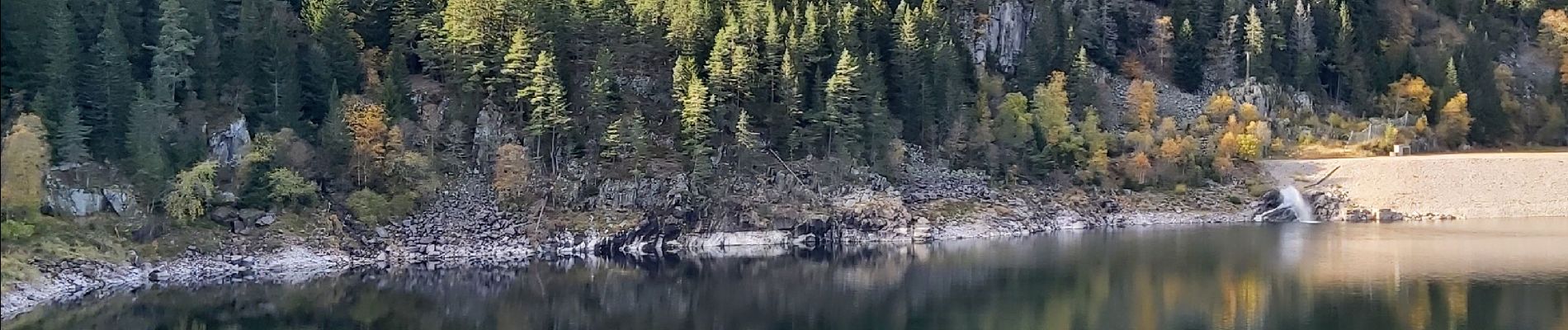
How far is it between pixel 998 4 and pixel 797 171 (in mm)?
28385

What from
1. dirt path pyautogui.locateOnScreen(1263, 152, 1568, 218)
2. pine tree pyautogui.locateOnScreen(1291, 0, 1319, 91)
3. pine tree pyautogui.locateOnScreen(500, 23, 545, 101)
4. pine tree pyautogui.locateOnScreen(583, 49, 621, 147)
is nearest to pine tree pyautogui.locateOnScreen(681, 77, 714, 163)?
pine tree pyautogui.locateOnScreen(583, 49, 621, 147)

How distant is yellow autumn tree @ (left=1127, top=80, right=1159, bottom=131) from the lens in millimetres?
89500

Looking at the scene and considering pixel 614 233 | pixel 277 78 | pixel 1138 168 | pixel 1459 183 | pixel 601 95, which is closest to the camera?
pixel 614 233

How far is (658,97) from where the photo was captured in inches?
2980

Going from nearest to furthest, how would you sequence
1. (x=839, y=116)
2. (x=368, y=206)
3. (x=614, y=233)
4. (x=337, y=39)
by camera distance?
(x=368, y=206), (x=614, y=233), (x=337, y=39), (x=839, y=116)

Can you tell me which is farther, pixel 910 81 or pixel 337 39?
pixel 910 81

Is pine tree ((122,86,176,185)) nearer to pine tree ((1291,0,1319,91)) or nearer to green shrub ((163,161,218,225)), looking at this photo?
green shrub ((163,161,218,225))

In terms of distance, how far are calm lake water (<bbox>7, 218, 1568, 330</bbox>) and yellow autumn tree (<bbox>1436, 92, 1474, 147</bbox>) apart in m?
27.3

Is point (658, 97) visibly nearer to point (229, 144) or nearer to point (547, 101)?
point (547, 101)

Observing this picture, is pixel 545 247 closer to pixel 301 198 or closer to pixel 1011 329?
pixel 301 198

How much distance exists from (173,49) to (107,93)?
517 cm

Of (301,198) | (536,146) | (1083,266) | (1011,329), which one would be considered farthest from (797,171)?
(1011,329)

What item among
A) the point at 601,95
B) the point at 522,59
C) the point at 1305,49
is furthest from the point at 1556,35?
the point at 522,59

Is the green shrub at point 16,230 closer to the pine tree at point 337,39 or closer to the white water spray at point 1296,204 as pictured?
the pine tree at point 337,39
